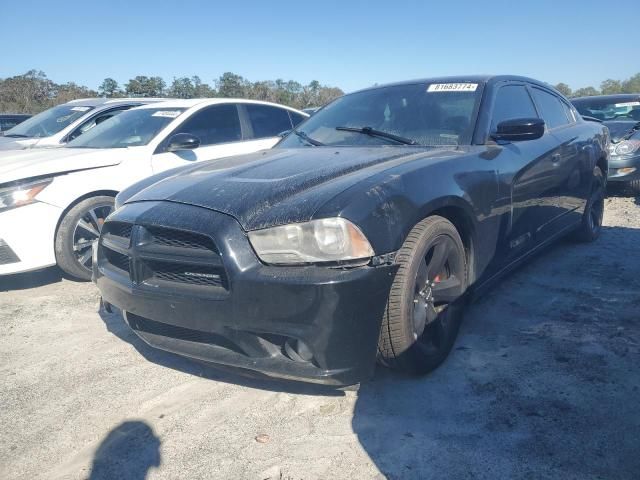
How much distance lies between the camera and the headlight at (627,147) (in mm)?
7066

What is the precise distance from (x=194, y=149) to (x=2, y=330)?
8.11ft

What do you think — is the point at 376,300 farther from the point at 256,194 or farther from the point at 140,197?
the point at 140,197

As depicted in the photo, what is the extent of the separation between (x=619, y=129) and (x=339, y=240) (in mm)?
7200

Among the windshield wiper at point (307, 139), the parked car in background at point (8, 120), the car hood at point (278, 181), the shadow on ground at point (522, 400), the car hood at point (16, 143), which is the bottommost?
the shadow on ground at point (522, 400)

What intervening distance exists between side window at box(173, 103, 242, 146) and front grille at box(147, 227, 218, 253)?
3012 mm

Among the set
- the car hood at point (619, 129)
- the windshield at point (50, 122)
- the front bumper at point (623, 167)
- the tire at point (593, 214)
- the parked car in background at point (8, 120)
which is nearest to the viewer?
the tire at point (593, 214)

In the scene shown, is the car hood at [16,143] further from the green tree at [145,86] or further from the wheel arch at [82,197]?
the green tree at [145,86]

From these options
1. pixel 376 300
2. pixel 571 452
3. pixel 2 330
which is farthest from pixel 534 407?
pixel 2 330

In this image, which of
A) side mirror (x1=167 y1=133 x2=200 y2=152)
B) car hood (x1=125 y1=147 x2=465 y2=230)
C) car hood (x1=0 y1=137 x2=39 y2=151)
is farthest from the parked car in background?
car hood (x1=125 y1=147 x2=465 y2=230)

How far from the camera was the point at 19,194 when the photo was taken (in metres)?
4.06

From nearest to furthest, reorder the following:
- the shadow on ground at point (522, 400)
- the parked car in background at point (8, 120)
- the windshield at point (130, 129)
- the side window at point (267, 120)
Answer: the shadow on ground at point (522, 400), the windshield at point (130, 129), the side window at point (267, 120), the parked car in background at point (8, 120)

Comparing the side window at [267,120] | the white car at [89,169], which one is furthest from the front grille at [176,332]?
the side window at [267,120]

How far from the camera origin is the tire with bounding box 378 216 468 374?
230cm

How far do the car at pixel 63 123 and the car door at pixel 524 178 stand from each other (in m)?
5.35
